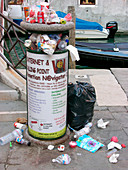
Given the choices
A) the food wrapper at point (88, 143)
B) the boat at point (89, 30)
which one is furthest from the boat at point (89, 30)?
the food wrapper at point (88, 143)

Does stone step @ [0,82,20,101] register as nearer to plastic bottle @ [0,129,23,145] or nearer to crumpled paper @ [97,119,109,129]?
plastic bottle @ [0,129,23,145]

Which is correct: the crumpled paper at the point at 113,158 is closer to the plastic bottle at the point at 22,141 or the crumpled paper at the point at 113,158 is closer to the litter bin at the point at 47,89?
the litter bin at the point at 47,89

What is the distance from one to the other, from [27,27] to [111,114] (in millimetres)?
2388

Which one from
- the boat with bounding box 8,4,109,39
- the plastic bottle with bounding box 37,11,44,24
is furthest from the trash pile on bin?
the boat with bounding box 8,4,109,39

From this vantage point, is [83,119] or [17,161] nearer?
[17,161]

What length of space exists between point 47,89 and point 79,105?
0.76m

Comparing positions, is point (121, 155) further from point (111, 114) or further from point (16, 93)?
A: point (16, 93)

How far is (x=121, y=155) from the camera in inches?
133

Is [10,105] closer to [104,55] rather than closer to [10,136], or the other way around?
[10,136]

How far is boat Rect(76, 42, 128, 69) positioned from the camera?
388 inches

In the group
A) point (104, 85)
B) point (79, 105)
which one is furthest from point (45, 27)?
point (104, 85)

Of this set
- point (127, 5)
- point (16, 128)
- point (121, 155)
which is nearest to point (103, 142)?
point (121, 155)

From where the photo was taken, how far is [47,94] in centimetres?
325

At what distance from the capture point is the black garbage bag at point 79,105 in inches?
148
